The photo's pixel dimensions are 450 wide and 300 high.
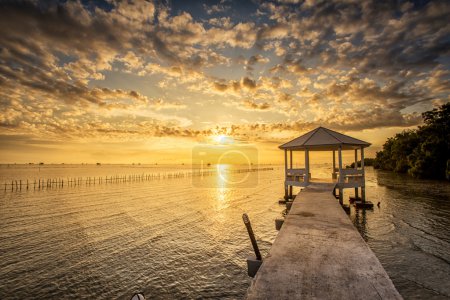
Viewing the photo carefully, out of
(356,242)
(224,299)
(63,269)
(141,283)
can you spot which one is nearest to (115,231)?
(63,269)

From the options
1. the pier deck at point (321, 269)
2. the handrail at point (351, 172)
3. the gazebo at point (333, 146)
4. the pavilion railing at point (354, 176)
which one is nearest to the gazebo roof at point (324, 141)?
the gazebo at point (333, 146)

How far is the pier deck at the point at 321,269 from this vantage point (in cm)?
370

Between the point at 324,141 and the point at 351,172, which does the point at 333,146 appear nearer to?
the point at 324,141

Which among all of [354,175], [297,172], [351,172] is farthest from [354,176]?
[297,172]

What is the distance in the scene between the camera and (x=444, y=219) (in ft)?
53.5

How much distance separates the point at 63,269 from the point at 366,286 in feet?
38.9

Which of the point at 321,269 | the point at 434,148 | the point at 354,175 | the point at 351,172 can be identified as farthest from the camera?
the point at 434,148

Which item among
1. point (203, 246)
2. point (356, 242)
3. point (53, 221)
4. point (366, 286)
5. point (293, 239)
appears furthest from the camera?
point (53, 221)

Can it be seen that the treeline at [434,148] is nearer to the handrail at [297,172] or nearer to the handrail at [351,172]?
the handrail at [351,172]

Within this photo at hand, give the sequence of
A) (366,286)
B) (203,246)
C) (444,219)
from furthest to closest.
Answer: (444,219)
(203,246)
(366,286)

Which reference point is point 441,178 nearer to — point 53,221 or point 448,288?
point 448,288

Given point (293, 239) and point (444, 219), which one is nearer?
point (293, 239)

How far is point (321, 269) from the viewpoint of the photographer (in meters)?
4.57

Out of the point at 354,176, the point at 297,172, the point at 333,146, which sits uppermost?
the point at 333,146
